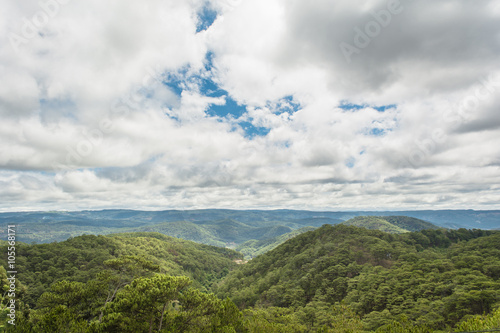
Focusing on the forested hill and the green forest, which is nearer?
the green forest

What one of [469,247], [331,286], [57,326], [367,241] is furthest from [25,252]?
[469,247]

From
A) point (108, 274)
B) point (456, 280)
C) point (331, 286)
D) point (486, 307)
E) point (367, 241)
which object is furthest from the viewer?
point (367, 241)

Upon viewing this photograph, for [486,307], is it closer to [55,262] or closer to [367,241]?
[367,241]

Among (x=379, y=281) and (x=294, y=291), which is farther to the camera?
(x=294, y=291)

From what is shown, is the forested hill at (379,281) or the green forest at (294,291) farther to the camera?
the forested hill at (379,281)
